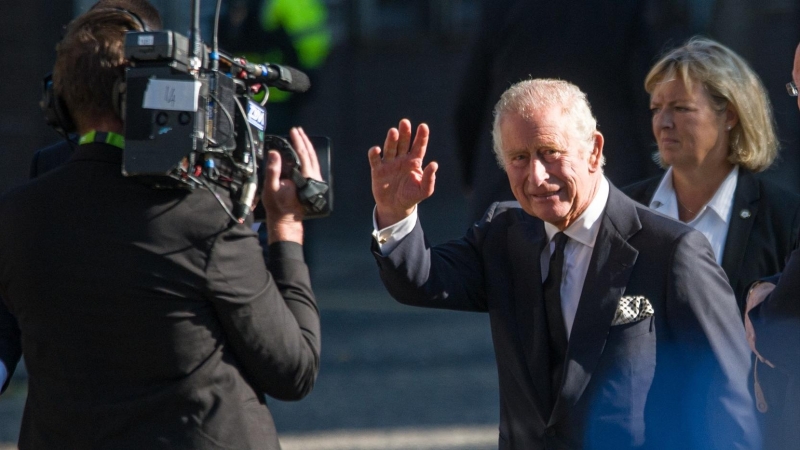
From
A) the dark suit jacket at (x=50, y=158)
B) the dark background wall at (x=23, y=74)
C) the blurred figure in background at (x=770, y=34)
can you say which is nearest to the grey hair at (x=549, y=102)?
the dark suit jacket at (x=50, y=158)

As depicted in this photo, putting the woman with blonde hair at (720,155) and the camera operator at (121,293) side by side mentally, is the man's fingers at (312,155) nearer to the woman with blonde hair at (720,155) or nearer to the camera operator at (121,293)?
the camera operator at (121,293)

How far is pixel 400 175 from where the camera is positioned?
2844 millimetres

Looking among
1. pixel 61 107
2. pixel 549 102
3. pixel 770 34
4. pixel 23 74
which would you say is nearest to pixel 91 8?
pixel 61 107

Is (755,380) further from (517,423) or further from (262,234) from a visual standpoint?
(262,234)

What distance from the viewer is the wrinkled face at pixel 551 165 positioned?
278 centimetres

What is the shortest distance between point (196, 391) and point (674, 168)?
1.73 metres

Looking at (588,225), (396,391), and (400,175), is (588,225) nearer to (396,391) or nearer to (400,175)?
(400,175)

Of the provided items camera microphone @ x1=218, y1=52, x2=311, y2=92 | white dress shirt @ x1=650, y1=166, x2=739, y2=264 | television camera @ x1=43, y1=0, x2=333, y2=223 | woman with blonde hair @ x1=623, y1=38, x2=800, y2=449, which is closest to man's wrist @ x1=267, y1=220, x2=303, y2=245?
television camera @ x1=43, y1=0, x2=333, y2=223

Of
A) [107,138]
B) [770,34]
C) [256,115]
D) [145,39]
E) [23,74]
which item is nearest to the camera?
[145,39]

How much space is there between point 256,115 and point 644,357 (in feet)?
3.35

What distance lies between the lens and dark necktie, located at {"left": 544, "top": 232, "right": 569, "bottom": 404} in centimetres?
275

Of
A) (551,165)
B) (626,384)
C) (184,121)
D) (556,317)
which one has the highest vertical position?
(184,121)

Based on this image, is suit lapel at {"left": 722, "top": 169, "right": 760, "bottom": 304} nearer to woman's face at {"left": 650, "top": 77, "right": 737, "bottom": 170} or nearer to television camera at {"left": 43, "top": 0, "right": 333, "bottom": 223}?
woman's face at {"left": 650, "top": 77, "right": 737, "bottom": 170}

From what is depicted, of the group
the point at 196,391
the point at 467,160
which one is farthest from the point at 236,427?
the point at 467,160
